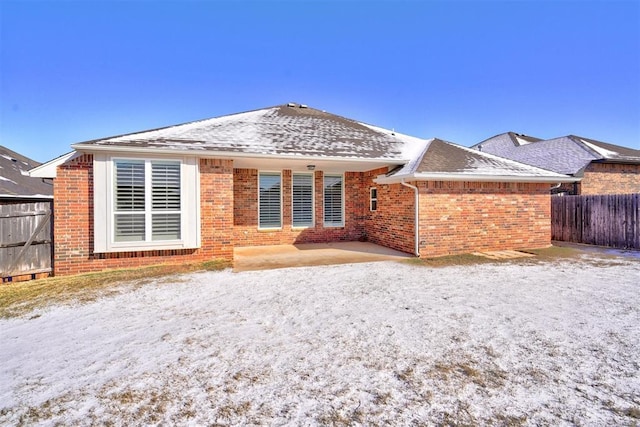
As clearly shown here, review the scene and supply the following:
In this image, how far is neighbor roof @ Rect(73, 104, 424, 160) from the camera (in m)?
8.15

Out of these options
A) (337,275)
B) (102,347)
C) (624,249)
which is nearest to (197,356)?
(102,347)

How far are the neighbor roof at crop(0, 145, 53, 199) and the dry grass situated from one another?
6.44 metres

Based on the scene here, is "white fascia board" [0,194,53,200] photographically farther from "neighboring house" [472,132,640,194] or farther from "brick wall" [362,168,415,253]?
"neighboring house" [472,132,640,194]

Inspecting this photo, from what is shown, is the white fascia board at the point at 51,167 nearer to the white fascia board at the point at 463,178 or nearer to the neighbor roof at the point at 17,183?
the neighbor roof at the point at 17,183

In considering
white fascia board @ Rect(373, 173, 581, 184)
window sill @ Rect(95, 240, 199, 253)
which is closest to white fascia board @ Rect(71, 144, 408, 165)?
white fascia board @ Rect(373, 173, 581, 184)

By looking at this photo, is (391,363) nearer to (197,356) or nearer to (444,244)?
(197,356)

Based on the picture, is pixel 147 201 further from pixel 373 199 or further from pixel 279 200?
pixel 373 199

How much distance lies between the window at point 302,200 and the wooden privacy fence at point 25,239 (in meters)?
7.00

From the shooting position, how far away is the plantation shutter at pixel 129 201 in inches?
299

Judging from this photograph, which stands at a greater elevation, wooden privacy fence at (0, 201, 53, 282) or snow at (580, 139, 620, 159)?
snow at (580, 139, 620, 159)

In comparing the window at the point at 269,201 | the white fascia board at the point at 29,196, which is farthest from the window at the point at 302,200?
the white fascia board at the point at 29,196

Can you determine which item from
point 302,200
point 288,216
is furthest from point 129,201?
point 302,200

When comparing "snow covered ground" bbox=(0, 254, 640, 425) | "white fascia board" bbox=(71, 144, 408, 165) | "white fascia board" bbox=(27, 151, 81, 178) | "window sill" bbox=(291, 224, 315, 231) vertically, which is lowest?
"snow covered ground" bbox=(0, 254, 640, 425)

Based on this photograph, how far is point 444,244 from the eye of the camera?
373 inches
